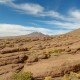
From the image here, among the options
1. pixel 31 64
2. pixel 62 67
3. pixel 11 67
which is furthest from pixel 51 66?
pixel 11 67

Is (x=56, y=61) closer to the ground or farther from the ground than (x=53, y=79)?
farther from the ground

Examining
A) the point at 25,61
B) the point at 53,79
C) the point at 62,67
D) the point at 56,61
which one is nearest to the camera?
the point at 53,79

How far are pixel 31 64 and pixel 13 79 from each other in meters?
6.66

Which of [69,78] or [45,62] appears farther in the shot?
[45,62]

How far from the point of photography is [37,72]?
26812 mm

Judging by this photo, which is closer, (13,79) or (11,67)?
(13,79)

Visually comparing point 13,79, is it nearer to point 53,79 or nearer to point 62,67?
point 53,79

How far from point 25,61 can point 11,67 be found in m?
3.40

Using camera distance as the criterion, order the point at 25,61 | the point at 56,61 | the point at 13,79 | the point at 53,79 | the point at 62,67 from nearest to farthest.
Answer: the point at 13,79
the point at 53,79
the point at 62,67
the point at 56,61
the point at 25,61

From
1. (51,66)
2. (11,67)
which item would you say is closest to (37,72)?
(51,66)

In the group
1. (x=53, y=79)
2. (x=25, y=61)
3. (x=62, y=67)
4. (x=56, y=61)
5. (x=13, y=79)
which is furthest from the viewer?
(x=25, y=61)

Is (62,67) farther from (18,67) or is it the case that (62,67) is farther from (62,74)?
(18,67)

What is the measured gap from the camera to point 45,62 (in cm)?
2919

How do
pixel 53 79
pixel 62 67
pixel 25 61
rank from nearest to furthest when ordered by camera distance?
pixel 53 79 < pixel 62 67 < pixel 25 61
